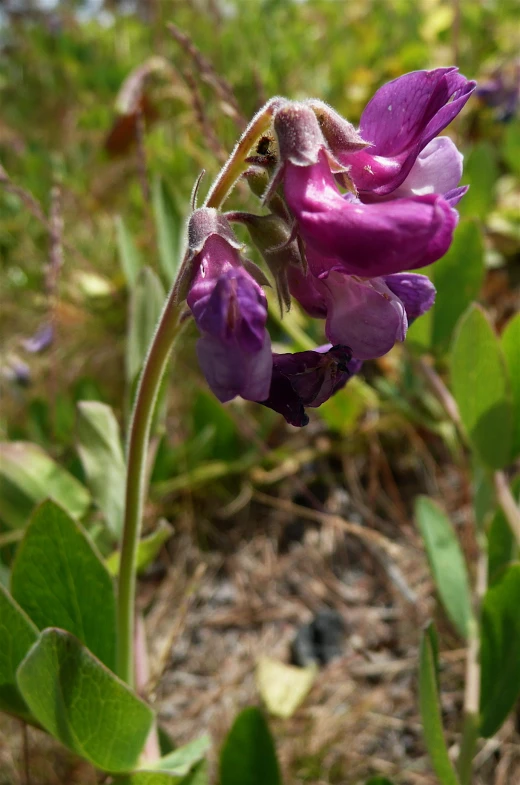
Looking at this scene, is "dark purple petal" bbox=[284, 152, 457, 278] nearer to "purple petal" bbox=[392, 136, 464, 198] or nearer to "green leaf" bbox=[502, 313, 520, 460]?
"purple petal" bbox=[392, 136, 464, 198]

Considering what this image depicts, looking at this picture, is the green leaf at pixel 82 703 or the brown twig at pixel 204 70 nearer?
the green leaf at pixel 82 703

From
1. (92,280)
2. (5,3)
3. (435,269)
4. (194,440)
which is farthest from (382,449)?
(5,3)

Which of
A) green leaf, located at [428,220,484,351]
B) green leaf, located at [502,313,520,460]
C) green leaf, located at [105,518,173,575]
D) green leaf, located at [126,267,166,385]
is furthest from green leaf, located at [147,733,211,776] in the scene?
green leaf, located at [428,220,484,351]

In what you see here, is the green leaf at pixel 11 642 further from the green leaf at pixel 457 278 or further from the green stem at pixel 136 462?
the green leaf at pixel 457 278

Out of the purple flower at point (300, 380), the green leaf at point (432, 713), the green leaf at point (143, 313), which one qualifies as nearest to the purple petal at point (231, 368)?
the purple flower at point (300, 380)

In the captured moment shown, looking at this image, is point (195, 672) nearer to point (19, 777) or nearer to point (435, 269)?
point (19, 777)

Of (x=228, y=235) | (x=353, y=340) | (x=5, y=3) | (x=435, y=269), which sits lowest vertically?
(x=435, y=269)
